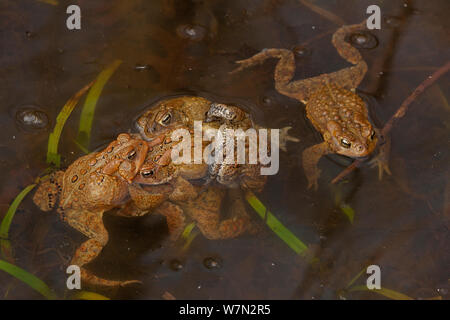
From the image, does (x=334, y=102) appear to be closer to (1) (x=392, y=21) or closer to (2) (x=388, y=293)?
(1) (x=392, y=21)

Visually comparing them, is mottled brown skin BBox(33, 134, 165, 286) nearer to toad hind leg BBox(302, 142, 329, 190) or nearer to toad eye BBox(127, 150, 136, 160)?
toad eye BBox(127, 150, 136, 160)

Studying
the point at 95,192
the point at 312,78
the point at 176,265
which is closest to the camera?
the point at 95,192

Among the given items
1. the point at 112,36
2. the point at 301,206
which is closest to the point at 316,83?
the point at 301,206

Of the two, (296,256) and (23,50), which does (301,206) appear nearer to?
(296,256)

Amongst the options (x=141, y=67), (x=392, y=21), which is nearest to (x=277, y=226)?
(x=141, y=67)

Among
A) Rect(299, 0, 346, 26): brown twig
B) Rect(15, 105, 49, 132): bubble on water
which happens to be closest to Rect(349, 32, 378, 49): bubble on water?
Rect(299, 0, 346, 26): brown twig
